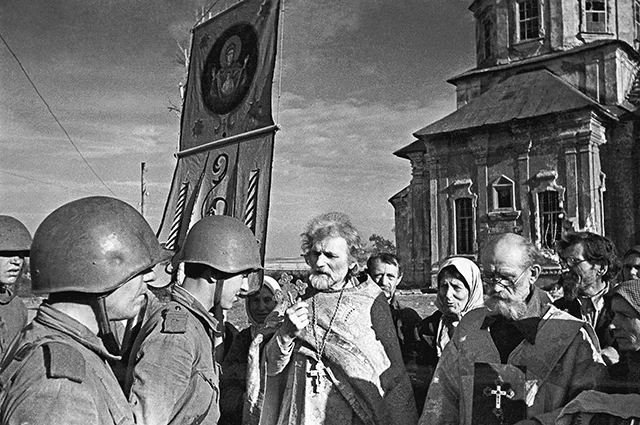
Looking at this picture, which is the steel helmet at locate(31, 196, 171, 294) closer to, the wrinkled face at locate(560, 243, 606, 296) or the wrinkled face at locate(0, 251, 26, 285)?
the wrinkled face at locate(0, 251, 26, 285)

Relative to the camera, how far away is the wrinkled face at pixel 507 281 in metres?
3.10

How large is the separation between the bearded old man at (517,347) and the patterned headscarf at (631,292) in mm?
264

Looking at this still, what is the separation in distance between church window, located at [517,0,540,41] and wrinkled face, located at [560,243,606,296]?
888 inches

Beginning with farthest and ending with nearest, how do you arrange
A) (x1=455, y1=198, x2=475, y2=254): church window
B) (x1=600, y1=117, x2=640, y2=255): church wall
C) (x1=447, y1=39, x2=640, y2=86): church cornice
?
(x1=455, y1=198, x2=475, y2=254): church window < (x1=447, y1=39, x2=640, y2=86): church cornice < (x1=600, y1=117, x2=640, y2=255): church wall

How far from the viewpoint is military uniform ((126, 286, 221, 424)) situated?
2.45 meters

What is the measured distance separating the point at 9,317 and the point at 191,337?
2.35 metres

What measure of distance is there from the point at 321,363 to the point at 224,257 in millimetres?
1001

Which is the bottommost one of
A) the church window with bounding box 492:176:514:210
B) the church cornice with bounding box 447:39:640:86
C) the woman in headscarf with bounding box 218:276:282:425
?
the woman in headscarf with bounding box 218:276:282:425

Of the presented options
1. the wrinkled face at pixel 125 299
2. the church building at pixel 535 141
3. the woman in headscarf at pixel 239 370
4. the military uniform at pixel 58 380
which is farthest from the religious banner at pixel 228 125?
the church building at pixel 535 141

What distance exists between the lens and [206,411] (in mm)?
2654

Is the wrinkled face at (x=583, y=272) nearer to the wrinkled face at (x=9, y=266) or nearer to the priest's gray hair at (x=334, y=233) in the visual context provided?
the priest's gray hair at (x=334, y=233)

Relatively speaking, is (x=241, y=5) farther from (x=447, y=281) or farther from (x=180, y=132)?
(x=447, y=281)

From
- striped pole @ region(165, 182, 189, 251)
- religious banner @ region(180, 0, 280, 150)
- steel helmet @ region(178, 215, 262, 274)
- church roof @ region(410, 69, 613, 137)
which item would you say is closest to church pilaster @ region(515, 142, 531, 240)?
church roof @ region(410, 69, 613, 137)

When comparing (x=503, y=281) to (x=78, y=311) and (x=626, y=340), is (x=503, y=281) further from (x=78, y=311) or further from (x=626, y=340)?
(x=78, y=311)
